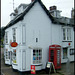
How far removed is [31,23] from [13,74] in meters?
5.13

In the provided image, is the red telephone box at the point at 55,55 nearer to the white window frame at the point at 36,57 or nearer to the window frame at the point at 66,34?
the white window frame at the point at 36,57

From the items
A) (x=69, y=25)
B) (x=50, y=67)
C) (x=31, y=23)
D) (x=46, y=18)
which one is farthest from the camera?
Result: (x=69, y=25)

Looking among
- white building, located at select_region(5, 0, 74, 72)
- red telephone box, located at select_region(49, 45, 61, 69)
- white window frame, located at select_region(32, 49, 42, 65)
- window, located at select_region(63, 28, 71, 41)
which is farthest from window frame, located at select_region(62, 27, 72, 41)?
white window frame, located at select_region(32, 49, 42, 65)

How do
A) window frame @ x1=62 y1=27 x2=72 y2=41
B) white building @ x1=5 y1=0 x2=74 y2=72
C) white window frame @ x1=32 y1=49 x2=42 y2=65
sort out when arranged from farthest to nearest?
window frame @ x1=62 y1=27 x2=72 y2=41
white window frame @ x1=32 y1=49 x2=42 y2=65
white building @ x1=5 y1=0 x2=74 y2=72

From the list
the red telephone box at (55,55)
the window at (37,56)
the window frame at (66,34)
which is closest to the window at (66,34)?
the window frame at (66,34)

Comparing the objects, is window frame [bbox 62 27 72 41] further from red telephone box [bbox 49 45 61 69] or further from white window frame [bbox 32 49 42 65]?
white window frame [bbox 32 49 42 65]

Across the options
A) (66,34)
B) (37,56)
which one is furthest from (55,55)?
(66,34)

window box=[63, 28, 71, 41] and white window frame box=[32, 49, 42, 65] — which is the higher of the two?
window box=[63, 28, 71, 41]

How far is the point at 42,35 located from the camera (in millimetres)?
Result: 12180

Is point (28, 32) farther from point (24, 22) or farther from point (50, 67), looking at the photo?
point (50, 67)

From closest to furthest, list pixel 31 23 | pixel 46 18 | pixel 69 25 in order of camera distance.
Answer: pixel 31 23, pixel 46 18, pixel 69 25

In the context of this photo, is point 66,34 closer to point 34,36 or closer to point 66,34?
point 66,34

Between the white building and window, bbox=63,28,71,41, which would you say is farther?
window, bbox=63,28,71,41

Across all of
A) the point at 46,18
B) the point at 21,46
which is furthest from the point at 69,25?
the point at 21,46
